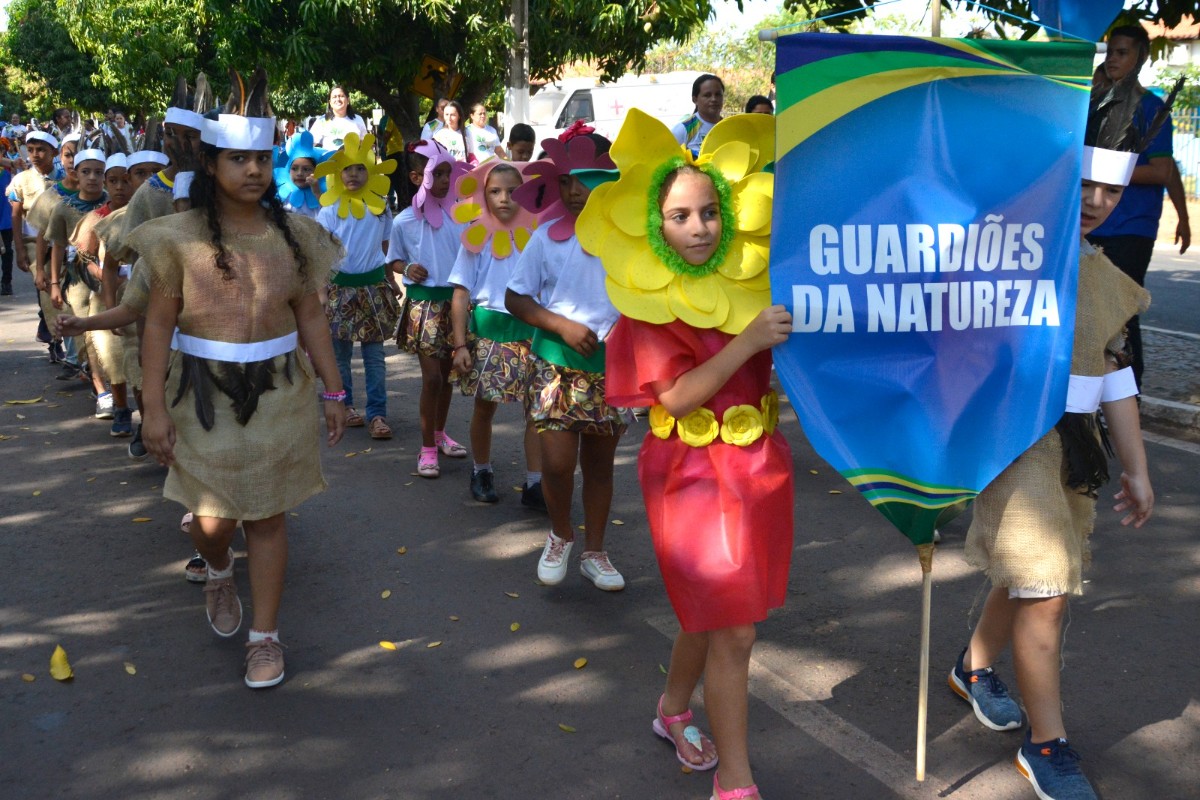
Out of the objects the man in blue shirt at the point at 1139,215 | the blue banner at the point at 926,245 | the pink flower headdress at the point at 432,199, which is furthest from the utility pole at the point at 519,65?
the blue banner at the point at 926,245

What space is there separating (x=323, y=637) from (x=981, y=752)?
8.02 feet

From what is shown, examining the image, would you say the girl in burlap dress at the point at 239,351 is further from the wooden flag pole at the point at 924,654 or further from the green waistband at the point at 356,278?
the green waistband at the point at 356,278

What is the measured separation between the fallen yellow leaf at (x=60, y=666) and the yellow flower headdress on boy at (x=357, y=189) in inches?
160

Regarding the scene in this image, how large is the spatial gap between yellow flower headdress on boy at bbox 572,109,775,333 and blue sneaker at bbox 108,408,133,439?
5559 millimetres

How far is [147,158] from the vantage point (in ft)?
23.1

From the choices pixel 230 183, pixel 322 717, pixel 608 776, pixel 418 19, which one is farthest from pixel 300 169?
pixel 418 19

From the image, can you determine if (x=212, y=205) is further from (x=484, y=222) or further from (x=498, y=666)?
(x=484, y=222)

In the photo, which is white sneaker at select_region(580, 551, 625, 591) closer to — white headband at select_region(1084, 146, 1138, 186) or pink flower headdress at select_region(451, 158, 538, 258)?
pink flower headdress at select_region(451, 158, 538, 258)

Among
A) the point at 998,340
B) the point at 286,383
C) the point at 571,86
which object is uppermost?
the point at 571,86

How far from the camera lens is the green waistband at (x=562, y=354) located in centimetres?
495

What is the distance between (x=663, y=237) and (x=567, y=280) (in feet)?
5.25

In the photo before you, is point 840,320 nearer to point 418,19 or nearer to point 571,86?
point 418,19

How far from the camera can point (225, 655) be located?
467 cm

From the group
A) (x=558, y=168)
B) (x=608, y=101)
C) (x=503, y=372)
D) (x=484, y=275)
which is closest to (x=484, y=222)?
(x=484, y=275)
